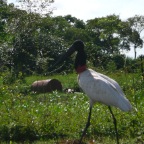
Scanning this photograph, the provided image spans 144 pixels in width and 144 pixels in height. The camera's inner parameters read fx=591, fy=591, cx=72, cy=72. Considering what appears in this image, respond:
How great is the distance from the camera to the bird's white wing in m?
7.97

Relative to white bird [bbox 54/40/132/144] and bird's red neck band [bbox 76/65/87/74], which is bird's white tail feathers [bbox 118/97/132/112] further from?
bird's red neck band [bbox 76/65/87/74]

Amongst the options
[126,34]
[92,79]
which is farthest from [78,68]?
[126,34]

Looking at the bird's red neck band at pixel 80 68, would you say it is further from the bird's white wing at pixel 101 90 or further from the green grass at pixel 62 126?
the green grass at pixel 62 126

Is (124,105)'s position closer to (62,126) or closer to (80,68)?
(80,68)

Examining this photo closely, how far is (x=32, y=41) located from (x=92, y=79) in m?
19.3

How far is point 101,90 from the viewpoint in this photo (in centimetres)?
810

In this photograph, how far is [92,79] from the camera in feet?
26.9

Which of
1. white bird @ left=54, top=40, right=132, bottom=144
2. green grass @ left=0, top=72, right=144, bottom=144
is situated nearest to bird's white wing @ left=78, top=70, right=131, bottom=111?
white bird @ left=54, top=40, right=132, bottom=144

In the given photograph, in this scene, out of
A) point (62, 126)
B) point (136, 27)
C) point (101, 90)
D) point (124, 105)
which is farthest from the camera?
point (136, 27)

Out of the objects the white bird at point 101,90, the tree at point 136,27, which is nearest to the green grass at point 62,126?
the white bird at point 101,90

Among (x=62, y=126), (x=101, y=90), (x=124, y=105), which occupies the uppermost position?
(x=101, y=90)

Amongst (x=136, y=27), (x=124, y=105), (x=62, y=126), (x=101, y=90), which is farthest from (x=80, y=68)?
(x=136, y=27)

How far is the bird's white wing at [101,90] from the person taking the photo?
7973mm

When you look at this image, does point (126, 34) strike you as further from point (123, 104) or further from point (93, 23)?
point (123, 104)
